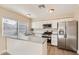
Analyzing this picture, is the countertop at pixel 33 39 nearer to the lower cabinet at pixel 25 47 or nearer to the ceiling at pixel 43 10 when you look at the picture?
the lower cabinet at pixel 25 47

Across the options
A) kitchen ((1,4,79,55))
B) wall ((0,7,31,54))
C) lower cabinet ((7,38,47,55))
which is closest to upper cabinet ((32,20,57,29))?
kitchen ((1,4,79,55))

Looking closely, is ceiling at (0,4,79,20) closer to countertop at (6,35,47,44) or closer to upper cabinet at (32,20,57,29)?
upper cabinet at (32,20,57,29)

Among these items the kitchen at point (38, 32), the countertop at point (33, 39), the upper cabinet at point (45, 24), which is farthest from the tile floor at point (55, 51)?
the upper cabinet at point (45, 24)

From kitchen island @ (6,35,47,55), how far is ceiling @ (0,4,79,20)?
36 centimetres

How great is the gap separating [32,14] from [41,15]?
15cm

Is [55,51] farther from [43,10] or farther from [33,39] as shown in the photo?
[43,10]

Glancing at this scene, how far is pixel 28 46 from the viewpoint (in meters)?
1.61

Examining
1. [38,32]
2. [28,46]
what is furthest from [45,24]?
[28,46]

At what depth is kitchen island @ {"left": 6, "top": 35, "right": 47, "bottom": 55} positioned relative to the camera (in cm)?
154

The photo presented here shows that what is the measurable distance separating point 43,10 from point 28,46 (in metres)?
0.63

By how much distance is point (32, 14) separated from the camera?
1.60 meters

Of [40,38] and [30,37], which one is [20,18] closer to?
[30,37]

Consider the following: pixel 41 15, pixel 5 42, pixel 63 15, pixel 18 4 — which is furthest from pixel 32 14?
pixel 5 42
